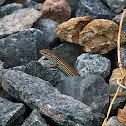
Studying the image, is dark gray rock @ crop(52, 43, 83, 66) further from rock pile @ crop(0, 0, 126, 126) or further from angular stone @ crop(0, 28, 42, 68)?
angular stone @ crop(0, 28, 42, 68)

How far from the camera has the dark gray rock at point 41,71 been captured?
130 inches

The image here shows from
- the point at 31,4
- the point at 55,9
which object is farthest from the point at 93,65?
the point at 31,4

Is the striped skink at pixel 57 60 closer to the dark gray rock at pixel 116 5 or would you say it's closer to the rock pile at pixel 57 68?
the rock pile at pixel 57 68

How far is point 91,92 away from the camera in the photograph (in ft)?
10.2

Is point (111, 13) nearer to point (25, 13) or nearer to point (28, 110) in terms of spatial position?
point (25, 13)

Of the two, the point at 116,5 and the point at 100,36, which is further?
the point at 116,5

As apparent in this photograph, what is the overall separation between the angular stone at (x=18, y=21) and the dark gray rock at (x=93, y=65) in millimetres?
1743

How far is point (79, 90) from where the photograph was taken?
319 centimetres

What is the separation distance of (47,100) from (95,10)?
3.71m

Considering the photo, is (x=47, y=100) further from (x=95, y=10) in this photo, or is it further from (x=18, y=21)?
(x=95, y=10)

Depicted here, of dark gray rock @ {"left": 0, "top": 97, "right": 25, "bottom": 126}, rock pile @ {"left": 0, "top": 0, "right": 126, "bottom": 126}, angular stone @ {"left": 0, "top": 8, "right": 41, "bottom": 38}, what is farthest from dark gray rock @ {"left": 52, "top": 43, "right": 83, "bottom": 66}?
dark gray rock @ {"left": 0, "top": 97, "right": 25, "bottom": 126}

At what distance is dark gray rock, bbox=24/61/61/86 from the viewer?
10.8ft

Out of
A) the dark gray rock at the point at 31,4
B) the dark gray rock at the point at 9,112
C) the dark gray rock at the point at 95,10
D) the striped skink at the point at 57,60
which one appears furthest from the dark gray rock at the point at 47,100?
the dark gray rock at the point at 31,4

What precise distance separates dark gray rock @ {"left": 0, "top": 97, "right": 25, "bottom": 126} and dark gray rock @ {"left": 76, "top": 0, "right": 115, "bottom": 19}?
3.83 m
